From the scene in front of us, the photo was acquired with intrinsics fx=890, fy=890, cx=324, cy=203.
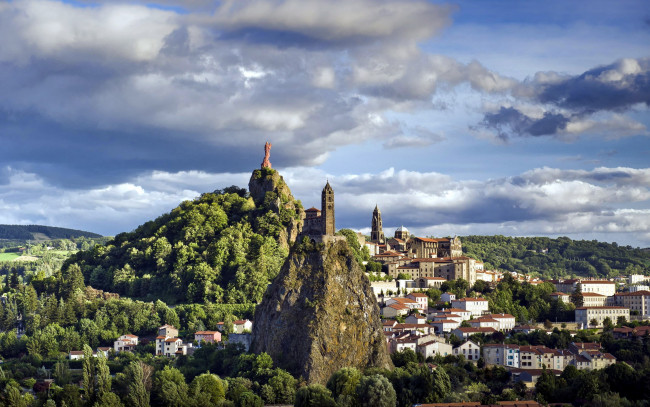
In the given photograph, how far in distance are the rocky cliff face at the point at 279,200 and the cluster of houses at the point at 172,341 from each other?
2042cm

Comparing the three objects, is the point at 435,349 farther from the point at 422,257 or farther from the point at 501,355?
the point at 422,257

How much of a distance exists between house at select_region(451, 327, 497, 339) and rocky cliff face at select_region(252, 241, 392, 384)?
9.10 metres

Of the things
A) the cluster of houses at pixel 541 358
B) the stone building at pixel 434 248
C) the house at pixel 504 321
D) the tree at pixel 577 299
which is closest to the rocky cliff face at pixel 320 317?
the cluster of houses at pixel 541 358

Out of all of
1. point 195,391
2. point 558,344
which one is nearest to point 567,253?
point 558,344

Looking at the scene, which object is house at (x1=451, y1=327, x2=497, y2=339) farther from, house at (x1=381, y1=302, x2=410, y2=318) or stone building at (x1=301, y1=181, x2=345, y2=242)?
stone building at (x1=301, y1=181, x2=345, y2=242)

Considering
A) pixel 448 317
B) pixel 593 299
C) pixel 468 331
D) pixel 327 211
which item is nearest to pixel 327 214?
pixel 327 211

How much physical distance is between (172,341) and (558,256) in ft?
392

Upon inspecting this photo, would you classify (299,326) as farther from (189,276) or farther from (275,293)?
(189,276)

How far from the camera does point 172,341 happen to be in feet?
287

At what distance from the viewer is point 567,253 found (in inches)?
7446

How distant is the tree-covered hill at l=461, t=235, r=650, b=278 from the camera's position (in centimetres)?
17488

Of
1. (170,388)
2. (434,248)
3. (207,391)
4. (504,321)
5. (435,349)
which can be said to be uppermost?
(434,248)

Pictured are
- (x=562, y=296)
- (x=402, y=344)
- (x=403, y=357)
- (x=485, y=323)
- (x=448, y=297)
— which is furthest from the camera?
(x=562, y=296)

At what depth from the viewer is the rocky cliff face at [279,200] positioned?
111 meters
